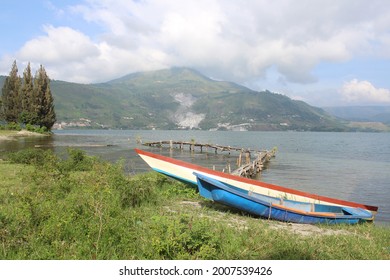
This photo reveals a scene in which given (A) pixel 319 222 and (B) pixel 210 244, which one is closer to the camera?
(B) pixel 210 244

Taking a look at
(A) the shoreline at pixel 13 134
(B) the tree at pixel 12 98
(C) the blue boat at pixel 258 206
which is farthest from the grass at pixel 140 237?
(B) the tree at pixel 12 98

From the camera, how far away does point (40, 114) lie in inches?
3000

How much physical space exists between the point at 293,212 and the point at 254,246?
463 centimetres

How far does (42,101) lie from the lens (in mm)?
74688

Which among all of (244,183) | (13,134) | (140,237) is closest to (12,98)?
(13,134)

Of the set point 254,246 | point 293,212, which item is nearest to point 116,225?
point 254,246

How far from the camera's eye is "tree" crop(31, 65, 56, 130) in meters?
72.6

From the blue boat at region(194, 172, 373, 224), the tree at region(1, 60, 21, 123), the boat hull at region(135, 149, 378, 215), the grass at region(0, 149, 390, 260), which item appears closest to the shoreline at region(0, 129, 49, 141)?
the tree at region(1, 60, 21, 123)

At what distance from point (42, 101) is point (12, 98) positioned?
618 cm

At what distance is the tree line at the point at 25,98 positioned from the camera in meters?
71.9

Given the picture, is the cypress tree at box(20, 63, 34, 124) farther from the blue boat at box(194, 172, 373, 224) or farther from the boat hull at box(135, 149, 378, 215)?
the blue boat at box(194, 172, 373, 224)

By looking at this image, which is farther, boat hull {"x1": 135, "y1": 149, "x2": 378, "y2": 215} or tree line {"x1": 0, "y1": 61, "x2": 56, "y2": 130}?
tree line {"x1": 0, "y1": 61, "x2": 56, "y2": 130}
